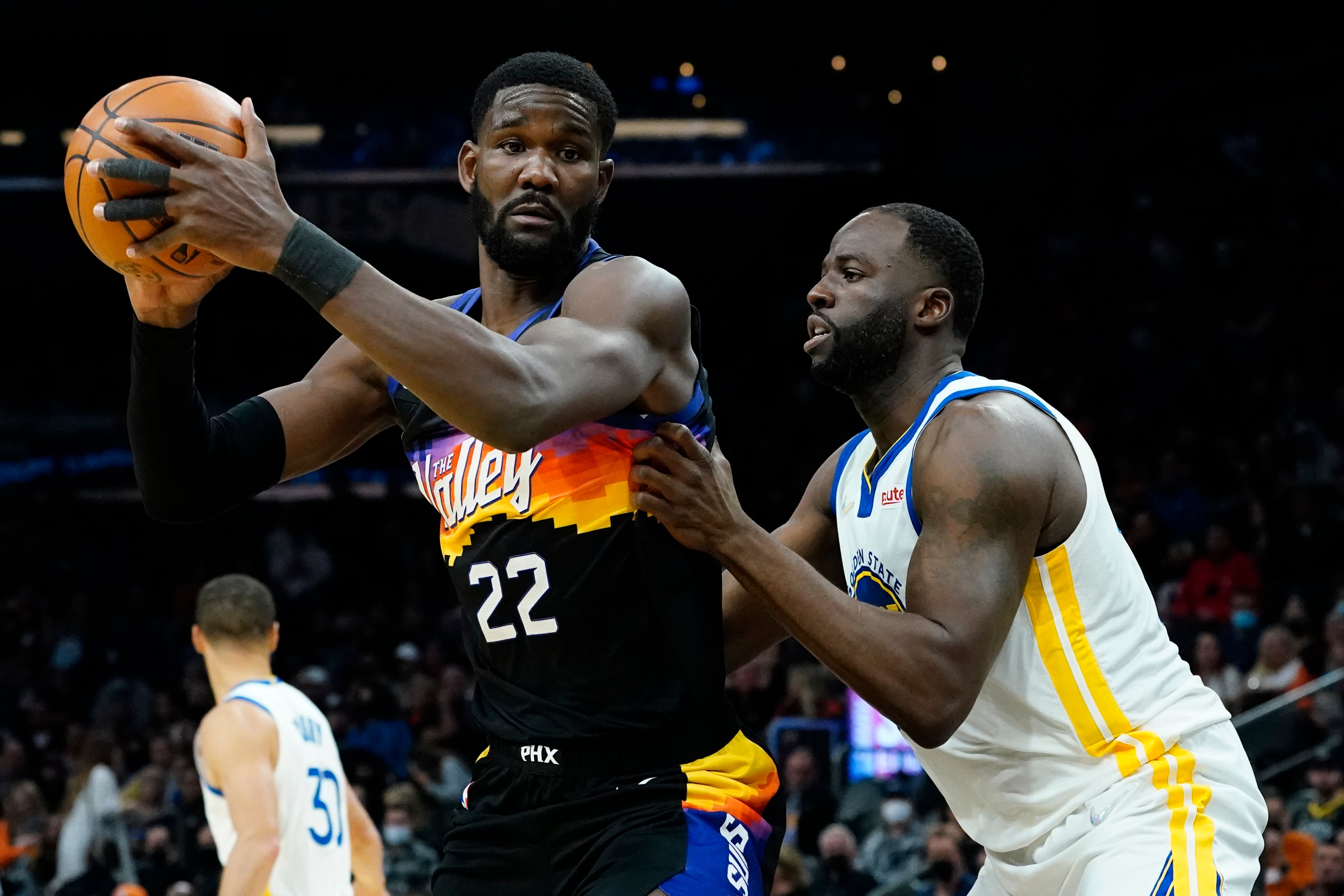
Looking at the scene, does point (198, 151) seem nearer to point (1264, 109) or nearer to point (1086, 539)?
point (1086, 539)

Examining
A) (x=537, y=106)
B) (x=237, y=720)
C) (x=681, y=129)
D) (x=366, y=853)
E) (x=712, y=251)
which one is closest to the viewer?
(x=537, y=106)

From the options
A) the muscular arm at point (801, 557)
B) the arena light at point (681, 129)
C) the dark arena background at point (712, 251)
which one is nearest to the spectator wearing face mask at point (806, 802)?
the dark arena background at point (712, 251)

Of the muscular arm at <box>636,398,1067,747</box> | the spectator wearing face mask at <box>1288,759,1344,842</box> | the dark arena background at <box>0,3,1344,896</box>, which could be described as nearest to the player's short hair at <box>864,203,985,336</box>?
the muscular arm at <box>636,398,1067,747</box>

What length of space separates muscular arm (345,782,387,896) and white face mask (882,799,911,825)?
3.37 meters

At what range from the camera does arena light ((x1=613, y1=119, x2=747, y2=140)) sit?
15.2 meters

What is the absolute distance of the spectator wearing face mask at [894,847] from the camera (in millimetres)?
7863

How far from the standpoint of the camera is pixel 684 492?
2898 millimetres

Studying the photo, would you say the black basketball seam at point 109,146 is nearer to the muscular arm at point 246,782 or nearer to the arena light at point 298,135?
the muscular arm at point 246,782

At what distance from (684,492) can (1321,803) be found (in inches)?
229

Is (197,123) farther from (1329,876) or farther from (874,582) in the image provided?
(1329,876)

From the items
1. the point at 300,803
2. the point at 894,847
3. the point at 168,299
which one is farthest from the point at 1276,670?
the point at 168,299

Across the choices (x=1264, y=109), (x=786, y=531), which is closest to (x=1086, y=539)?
(x=786, y=531)

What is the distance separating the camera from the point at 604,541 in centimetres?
292

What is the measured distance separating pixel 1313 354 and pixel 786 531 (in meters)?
11.0
